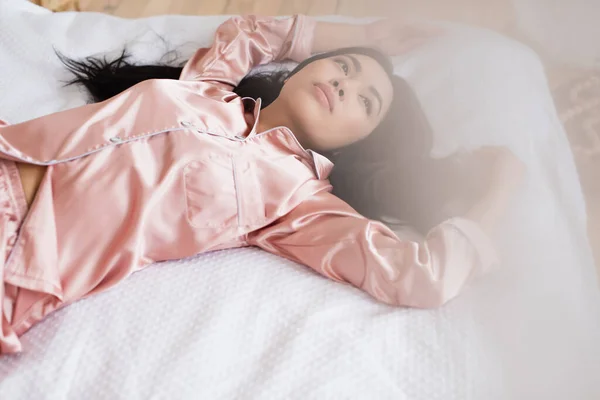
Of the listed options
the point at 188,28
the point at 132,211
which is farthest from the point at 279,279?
the point at 188,28

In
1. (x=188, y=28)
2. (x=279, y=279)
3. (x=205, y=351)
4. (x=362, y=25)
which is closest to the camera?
(x=205, y=351)

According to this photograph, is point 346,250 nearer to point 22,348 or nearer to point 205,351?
point 205,351

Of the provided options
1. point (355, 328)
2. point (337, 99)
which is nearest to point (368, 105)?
point (337, 99)

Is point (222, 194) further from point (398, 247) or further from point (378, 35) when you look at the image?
point (378, 35)

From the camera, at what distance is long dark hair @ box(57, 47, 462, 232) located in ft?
2.89

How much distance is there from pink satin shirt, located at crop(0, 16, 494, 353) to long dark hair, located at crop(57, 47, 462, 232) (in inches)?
3.1

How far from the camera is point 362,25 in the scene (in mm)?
1025

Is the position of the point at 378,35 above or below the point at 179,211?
above

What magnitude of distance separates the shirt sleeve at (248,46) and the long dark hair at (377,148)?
0.12 feet

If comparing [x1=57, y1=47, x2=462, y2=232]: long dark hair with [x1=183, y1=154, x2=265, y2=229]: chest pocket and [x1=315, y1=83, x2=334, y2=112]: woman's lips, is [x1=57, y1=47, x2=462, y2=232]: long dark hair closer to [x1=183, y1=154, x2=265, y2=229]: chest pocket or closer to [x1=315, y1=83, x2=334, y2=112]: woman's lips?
[x1=315, y1=83, x2=334, y2=112]: woman's lips

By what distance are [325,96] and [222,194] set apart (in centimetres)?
24

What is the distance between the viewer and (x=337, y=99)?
2.87 ft

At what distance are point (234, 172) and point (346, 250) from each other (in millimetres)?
217

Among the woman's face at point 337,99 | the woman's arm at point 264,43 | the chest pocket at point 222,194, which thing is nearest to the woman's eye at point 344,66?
the woman's face at point 337,99
